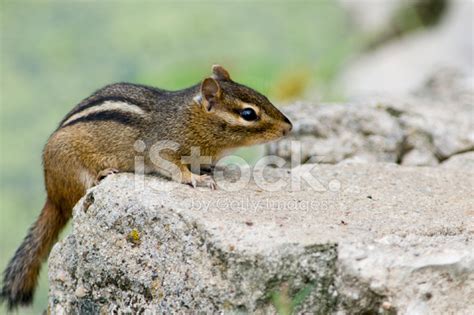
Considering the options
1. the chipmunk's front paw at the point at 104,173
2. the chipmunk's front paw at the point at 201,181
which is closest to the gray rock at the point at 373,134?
the chipmunk's front paw at the point at 201,181

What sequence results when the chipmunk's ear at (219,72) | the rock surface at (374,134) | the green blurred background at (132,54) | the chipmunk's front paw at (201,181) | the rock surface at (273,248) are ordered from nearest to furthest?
the rock surface at (273,248) < the chipmunk's front paw at (201,181) < the chipmunk's ear at (219,72) < the rock surface at (374,134) < the green blurred background at (132,54)

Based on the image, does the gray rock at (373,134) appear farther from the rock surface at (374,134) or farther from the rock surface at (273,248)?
the rock surface at (273,248)

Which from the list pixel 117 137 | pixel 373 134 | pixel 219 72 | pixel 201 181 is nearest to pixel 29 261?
pixel 117 137

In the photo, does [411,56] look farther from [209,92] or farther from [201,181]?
[201,181]

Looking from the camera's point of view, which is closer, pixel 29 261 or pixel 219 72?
pixel 29 261

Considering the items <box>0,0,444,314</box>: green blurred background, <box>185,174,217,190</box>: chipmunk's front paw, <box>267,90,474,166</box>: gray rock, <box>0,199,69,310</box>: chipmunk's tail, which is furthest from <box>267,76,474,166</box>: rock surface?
<box>0,0,444,314</box>: green blurred background

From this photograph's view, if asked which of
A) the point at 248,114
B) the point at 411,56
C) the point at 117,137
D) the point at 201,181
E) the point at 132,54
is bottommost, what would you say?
the point at 201,181

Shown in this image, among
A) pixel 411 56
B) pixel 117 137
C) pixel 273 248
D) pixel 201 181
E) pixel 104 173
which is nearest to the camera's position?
pixel 273 248

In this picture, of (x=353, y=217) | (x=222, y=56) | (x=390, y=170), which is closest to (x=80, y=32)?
(x=222, y=56)
